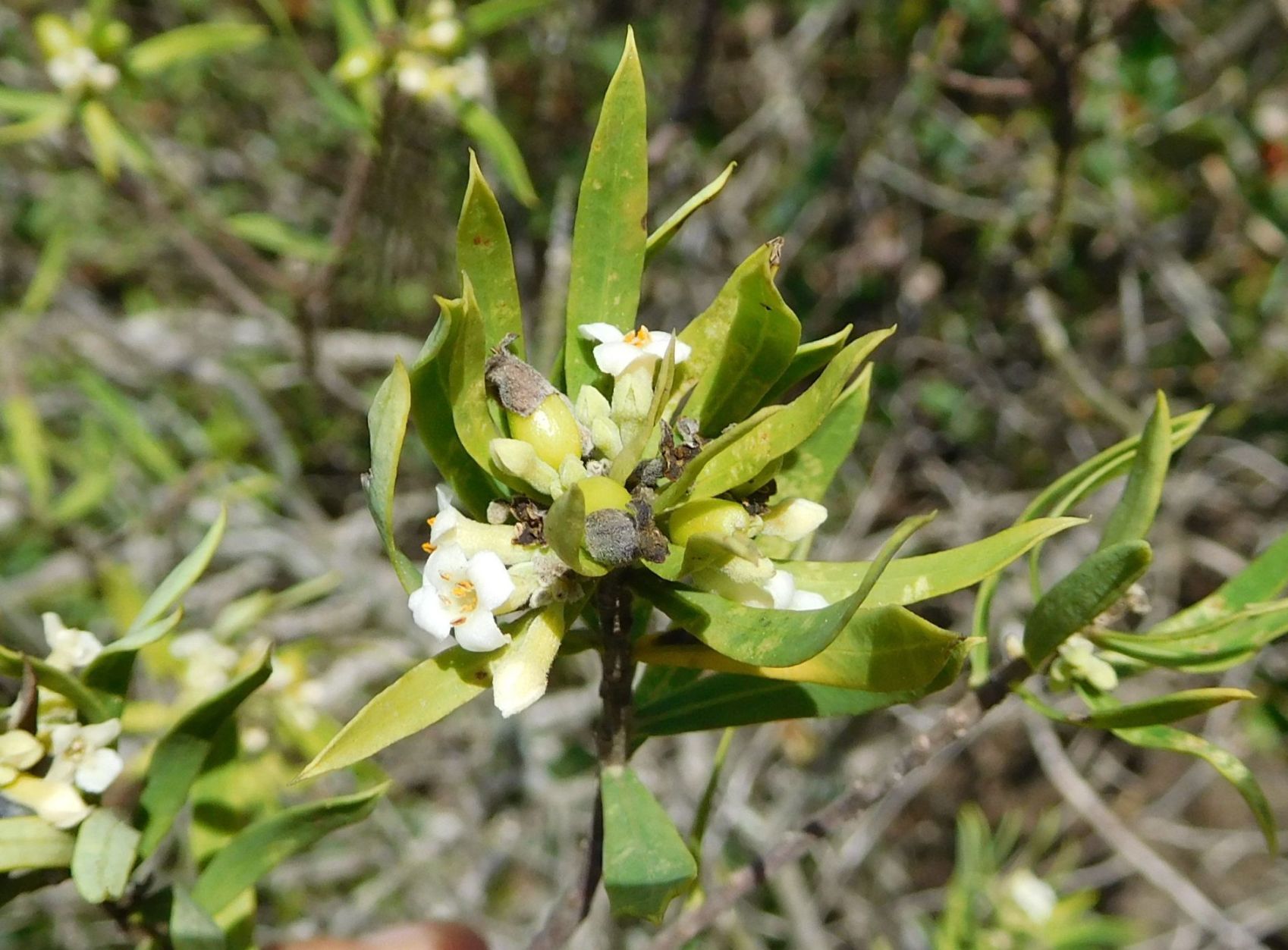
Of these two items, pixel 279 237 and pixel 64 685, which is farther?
pixel 279 237

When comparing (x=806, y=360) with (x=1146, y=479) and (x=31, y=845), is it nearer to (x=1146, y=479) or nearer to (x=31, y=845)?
(x=1146, y=479)

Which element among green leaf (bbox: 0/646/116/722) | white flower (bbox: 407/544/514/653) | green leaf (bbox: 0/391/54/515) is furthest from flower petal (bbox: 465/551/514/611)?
green leaf (bbox: 0/391/54/515)

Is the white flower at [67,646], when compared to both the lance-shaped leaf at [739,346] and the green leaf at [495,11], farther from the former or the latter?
the green leaf at [495,11]

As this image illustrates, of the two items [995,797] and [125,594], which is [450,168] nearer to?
[125,594]

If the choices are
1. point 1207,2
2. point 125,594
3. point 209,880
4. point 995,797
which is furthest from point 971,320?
point 209,880

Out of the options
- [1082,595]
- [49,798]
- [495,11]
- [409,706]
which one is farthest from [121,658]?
[495,11]

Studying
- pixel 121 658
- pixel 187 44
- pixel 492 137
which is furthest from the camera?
pixel 187 44

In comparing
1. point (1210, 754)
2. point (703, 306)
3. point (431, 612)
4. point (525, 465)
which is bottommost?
point (703, 306)
